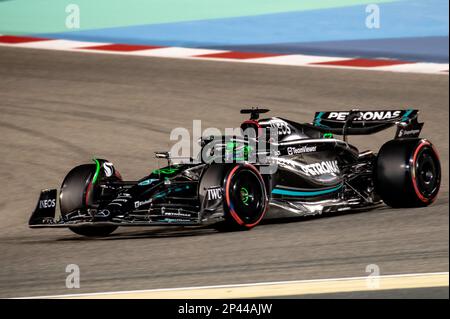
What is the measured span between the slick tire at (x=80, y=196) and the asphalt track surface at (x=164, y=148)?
0.62 feet

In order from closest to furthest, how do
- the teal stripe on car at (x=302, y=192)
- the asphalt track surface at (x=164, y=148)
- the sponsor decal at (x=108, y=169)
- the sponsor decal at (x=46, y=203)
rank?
the asphalt track surface at (x=164, y=148) → the sponsor decal at (x=46, y=203) → the teal stripe on car at (x=302, y=192) → the sponsor decal at (x=108, y=169)

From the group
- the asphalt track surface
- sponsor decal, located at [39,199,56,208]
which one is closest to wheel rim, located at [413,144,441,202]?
the asphalt track surface

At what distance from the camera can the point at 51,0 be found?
21.5 meters

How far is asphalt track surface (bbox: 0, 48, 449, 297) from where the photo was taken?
25.0ft

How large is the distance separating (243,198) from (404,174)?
158 cm

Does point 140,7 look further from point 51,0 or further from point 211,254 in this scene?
point 211,254

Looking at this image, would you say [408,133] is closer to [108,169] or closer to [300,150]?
[300,150]

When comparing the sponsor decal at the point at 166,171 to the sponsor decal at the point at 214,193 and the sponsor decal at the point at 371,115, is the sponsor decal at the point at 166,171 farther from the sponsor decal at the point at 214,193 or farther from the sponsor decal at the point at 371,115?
the sponsor decal at the point at 371,115

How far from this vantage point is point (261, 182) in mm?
9398

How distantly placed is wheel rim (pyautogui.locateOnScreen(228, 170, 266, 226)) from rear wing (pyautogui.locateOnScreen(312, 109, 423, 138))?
1634 mm

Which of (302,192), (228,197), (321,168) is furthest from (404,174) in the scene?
(228,197)

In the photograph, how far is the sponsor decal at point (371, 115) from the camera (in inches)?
424

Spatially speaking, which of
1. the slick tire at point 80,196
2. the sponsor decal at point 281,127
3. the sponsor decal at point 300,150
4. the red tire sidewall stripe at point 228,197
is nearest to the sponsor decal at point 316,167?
the sponsor decal at point 300,150

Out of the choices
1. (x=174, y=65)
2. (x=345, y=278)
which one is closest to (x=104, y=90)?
(x=174, y=65)
